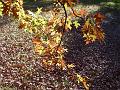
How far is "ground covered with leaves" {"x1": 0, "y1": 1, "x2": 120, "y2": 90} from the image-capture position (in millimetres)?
12594

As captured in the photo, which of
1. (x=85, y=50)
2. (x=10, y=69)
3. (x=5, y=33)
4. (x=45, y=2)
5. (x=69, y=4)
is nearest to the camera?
(x=69, y=4)

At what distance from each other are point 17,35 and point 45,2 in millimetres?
5917

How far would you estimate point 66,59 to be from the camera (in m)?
14.8

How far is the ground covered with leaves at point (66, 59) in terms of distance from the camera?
41.3 ft

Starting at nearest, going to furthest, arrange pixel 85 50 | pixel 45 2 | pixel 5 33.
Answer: pixel 85 50 → pixel 5 33 → pixel 45 2

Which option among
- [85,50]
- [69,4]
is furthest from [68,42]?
[69,4]

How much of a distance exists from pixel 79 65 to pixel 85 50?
166cm

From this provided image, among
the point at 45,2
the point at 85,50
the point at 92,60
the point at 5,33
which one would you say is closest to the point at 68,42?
the point at 85,50

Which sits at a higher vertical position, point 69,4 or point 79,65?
point 69,4

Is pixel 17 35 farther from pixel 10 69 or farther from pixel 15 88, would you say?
pixel 15 88

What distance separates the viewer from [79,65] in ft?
46.6

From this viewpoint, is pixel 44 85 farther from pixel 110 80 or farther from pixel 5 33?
pixel 5 33

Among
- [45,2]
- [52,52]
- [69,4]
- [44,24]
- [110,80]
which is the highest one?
[69,4]

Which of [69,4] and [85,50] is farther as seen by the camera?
[85,50]
